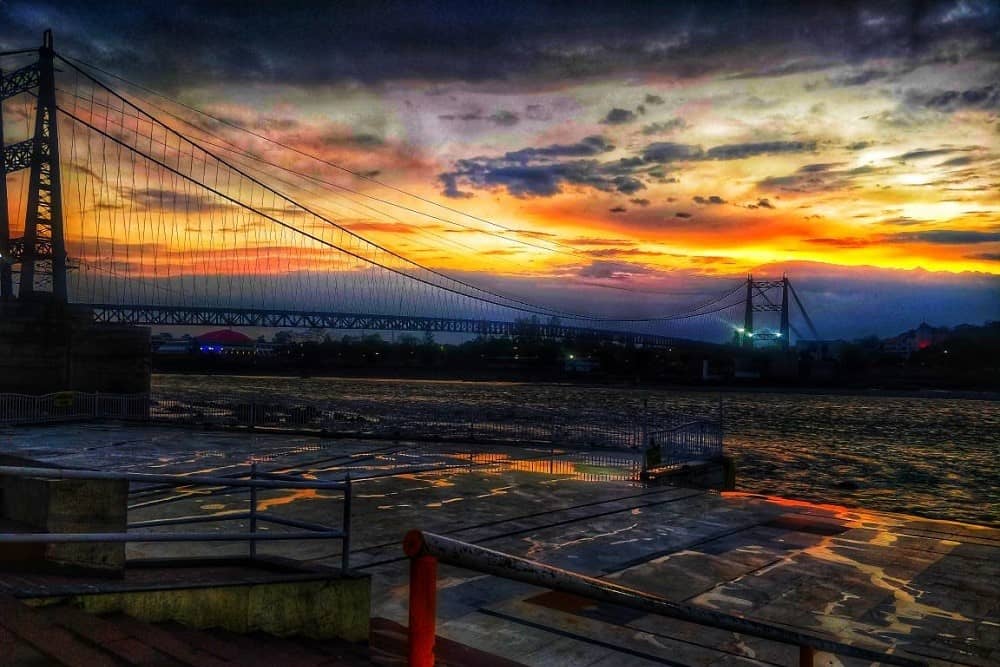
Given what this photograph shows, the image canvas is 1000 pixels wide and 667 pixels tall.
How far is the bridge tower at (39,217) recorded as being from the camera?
3928cm

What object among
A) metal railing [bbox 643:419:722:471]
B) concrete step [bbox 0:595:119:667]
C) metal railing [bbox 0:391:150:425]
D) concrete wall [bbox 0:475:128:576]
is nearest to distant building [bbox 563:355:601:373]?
metal railing [bbox 0:391:150:425]

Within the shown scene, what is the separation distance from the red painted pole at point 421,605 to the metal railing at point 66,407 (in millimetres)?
29583

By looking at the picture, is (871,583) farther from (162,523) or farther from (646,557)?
(162,523)

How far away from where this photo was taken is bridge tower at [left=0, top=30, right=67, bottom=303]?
39281 millimetres

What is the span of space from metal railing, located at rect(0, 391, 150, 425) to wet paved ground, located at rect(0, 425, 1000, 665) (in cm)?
1251

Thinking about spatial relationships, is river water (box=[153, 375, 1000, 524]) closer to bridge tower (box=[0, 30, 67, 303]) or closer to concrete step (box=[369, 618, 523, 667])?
concrete step (box=[369, 618, 523, 667])

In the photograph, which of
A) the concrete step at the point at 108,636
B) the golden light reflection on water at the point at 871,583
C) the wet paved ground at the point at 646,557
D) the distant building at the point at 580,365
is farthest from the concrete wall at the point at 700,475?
the distant building at the point at 580,365

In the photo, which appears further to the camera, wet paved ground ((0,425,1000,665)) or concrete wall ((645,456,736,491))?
Answer: concrete wall ((645,456,736,491))

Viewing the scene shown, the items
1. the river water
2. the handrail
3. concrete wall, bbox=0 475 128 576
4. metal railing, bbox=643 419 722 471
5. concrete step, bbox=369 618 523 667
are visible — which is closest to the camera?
the handrail

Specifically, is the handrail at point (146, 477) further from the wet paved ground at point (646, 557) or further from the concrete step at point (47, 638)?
the wet paved ground at point (646, 557)

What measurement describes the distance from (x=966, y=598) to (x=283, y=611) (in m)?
7.59

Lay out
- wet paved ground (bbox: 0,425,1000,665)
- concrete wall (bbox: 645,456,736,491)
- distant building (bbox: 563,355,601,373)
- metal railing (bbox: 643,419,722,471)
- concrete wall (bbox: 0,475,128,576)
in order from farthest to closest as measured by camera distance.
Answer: distant building (bbox: 563,355,601,373)
metal railing (bbox: 643,419,722,471)
concrete wall (bbox: 645,456,736,491)
wet paved ground (bbox: 0,425,1000,665)
concrete wall (bbox: 0,475,128,576)

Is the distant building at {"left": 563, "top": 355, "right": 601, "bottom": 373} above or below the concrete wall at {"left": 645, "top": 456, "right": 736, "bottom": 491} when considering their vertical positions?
above

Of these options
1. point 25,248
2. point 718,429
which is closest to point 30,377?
point 25,248
